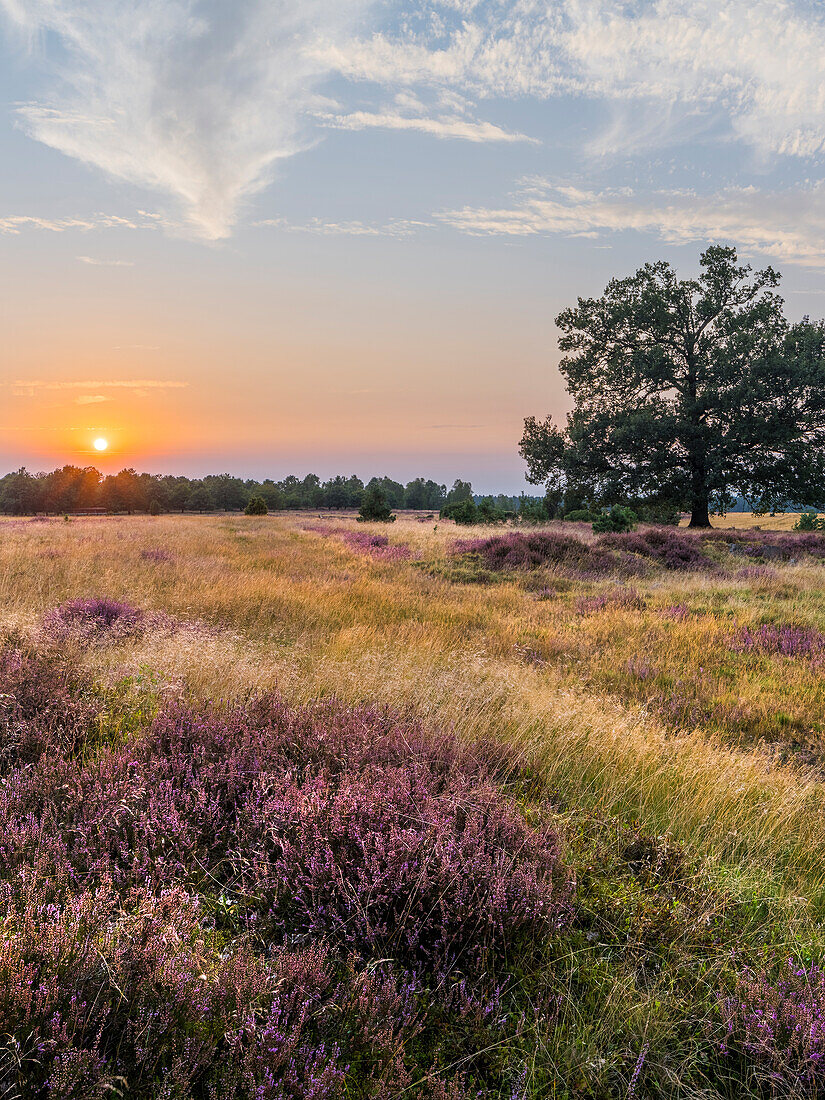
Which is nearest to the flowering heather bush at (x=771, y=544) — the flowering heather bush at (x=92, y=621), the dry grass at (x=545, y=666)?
the dry grass at (x=545, y=666)

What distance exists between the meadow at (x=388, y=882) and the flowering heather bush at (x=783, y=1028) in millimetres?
12

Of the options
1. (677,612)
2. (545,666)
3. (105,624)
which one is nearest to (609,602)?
(677,612)

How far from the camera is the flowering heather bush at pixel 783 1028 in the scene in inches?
69.2

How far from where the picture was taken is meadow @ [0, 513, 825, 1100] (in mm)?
1698

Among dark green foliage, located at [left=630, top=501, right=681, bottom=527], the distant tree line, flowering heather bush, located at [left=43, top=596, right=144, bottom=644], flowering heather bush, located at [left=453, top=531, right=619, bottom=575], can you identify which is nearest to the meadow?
flowering heather bush, located at [left=43, top=596, right=144, bottom=644]

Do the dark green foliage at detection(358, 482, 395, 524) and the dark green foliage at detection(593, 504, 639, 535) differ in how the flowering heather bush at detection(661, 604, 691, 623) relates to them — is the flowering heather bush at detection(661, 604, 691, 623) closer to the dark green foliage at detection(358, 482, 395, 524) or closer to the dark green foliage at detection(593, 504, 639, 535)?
the dark green foliage at detection(593, 504, 639, 535)

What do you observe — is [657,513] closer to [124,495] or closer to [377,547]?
[377,547]

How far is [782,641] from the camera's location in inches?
344

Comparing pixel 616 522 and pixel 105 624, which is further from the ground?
pixel 616 522

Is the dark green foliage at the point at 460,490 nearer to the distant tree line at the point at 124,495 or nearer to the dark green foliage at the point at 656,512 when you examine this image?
the distant tree line at the point at 124,495

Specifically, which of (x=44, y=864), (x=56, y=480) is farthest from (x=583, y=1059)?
(x=56, y=480)

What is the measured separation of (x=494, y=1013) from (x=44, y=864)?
6.13ft

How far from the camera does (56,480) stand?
338 feet

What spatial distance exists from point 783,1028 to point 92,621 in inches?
283
